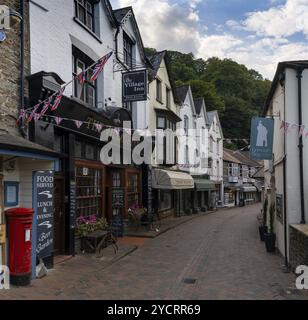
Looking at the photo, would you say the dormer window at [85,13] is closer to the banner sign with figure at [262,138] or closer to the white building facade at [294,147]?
the banner sign with figure at [262,138]

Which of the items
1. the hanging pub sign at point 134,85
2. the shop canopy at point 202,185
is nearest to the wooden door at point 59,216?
the hanging pub sign at point 134,85

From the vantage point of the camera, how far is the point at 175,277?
9.54m

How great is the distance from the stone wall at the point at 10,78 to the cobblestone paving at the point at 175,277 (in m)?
3.68

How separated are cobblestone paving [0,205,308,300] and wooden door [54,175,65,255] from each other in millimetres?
699

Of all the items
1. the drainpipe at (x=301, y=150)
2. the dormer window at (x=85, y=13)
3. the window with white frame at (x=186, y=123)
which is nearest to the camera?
the drainpipe at (x=301, y=150)

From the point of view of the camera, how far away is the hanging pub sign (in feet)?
51.4

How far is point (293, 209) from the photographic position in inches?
437

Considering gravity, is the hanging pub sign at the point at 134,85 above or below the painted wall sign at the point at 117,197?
above

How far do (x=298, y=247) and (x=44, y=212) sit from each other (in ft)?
21.2

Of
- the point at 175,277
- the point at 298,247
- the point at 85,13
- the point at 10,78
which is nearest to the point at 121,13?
the point at 85,13

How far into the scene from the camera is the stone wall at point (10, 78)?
28.9 feet

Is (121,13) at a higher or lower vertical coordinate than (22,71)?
higher

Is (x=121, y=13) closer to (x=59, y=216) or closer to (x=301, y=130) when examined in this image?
(x=59, y=216)
